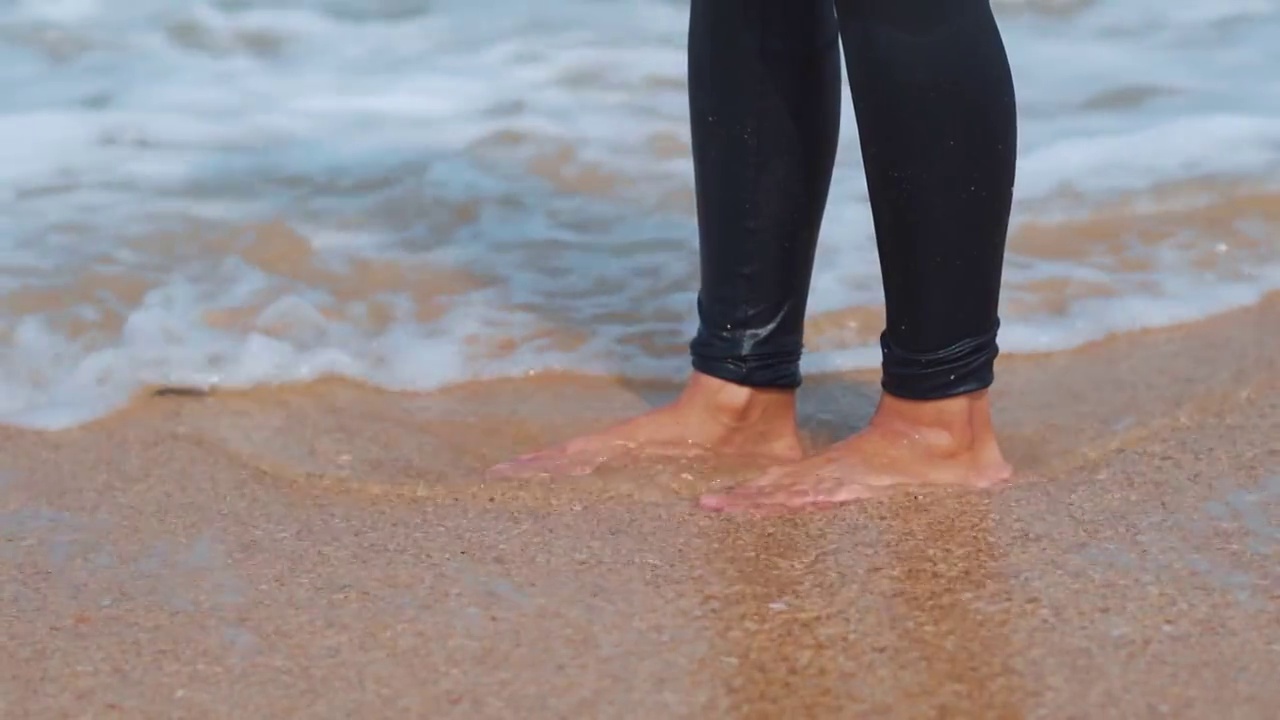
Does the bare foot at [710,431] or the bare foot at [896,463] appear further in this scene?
the bare foot at [710,431]

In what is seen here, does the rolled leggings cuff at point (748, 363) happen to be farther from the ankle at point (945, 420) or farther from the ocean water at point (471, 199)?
the ocean water at point (471, 199)

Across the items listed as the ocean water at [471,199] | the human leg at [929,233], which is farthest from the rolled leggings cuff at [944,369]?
the ocean water at [471,199]

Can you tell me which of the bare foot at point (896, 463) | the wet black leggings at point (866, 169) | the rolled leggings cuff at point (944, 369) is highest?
the wet black leggings at point (866, 169)

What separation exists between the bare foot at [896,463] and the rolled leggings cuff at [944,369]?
0.5 inches

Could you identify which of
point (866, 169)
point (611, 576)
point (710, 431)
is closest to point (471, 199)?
point (710, 431)

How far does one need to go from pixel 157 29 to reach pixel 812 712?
371cm

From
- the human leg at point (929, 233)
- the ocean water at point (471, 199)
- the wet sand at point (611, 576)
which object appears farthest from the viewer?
the ocean water at point (471, 199)

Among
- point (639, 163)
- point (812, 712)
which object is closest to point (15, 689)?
point (812, 712)

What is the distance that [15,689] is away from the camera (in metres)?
1.26

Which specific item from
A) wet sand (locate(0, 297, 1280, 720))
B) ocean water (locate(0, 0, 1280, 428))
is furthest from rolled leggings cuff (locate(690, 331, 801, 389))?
ocean water (locate(0, 0, 1280, 428))

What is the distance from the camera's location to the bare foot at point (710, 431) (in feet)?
5.82

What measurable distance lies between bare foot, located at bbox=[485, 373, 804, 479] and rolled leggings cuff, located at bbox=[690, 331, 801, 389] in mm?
11

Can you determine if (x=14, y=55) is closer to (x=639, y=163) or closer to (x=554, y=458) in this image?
(x=639, y=163)

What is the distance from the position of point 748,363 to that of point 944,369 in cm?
24
